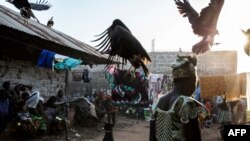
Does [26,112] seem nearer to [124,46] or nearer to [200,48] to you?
[200,48]

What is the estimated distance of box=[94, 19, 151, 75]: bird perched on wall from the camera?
4117 mm

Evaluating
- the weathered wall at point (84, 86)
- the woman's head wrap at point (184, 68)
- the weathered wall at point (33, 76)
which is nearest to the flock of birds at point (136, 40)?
the woman's head wrap at point (184, 68)

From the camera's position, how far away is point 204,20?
21.6ft

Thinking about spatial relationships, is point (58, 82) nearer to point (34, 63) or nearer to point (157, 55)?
Answer: point (34, 63)

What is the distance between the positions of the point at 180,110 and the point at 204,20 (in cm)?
430

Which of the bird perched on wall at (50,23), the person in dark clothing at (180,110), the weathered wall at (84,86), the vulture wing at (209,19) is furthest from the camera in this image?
the weathered wall at (84,86)

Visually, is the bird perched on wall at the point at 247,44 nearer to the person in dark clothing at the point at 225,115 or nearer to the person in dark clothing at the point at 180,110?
the person in dark clothing at the point at 180,110

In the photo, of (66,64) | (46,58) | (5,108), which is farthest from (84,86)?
(5,108)

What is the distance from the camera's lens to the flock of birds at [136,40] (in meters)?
4.15

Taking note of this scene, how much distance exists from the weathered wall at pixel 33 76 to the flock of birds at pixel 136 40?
2.20 m

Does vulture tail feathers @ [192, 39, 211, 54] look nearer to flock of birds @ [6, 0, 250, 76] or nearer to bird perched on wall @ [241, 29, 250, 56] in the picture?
flock of birds @ [6, 0, 250, 76]

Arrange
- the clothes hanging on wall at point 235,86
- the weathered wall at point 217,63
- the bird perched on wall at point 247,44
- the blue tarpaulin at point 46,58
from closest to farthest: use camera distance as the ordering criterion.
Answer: the bird perched on wall at point 247,44 → the blue tarpaulin at point 46,58 → the clothes hanging on wall at point 235,86 → the weathered wall at point 217,63

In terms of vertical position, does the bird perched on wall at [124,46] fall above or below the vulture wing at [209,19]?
below

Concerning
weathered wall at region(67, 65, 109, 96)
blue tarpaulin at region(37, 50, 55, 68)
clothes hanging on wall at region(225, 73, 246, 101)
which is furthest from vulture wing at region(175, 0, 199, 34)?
weathered wall at region(67, 65, 109, 96)
